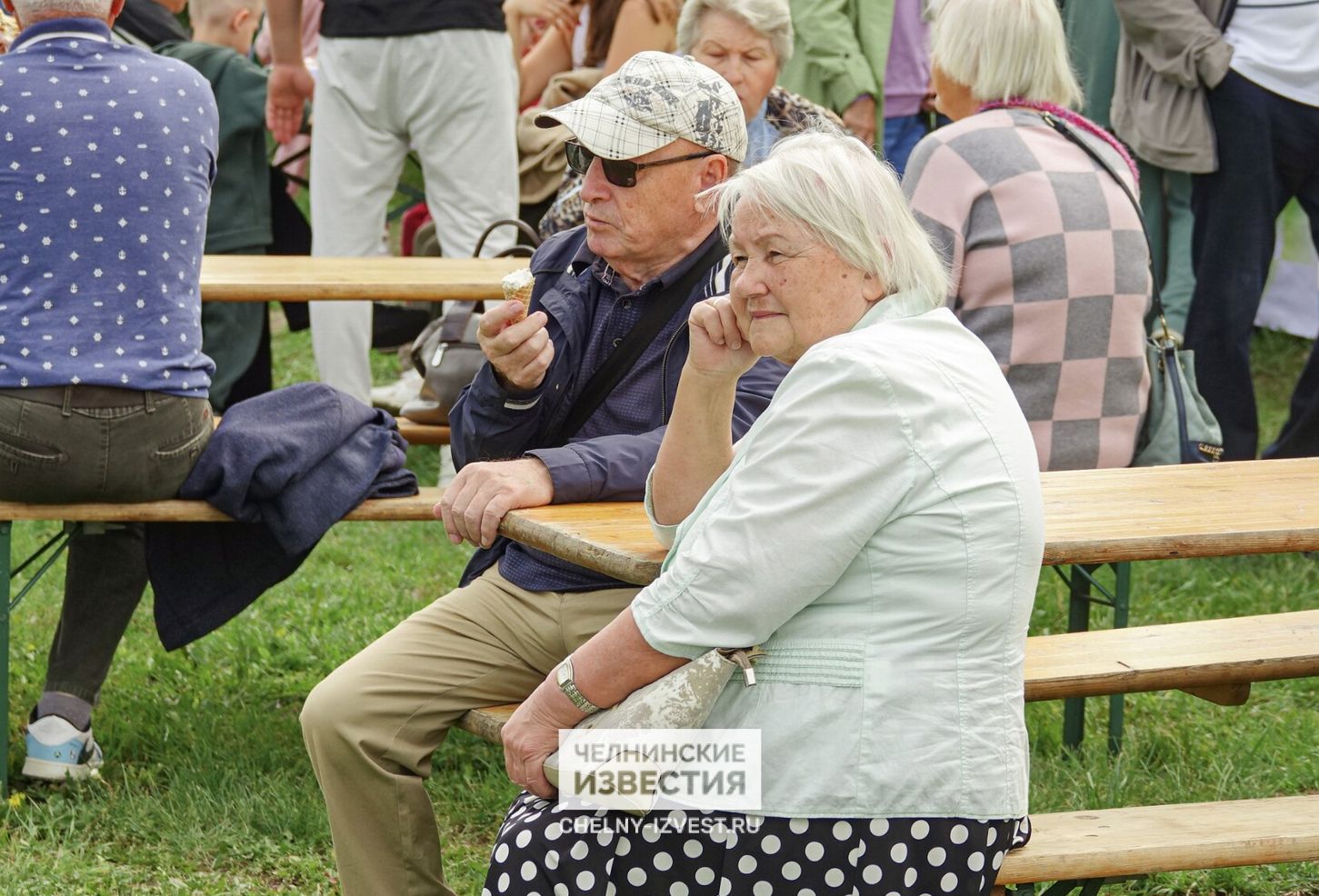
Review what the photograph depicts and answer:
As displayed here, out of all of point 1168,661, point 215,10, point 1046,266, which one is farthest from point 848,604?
point 215,10

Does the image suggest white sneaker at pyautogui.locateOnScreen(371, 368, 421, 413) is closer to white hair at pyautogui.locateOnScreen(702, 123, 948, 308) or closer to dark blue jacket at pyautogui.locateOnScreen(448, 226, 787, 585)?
dark blue jacket at pyautogui.locateOnScreen(448, 226, 787, 585)

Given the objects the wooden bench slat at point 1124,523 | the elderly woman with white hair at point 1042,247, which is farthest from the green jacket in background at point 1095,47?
the wooden bench slat at point 1124,523

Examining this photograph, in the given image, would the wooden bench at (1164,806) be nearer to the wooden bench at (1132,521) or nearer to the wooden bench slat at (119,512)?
the wooden bench at (1132,521)

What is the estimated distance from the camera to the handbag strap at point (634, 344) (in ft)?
9.70

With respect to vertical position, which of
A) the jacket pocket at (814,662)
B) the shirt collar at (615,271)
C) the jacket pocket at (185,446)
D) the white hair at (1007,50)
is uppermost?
the white hair at (1007,50)

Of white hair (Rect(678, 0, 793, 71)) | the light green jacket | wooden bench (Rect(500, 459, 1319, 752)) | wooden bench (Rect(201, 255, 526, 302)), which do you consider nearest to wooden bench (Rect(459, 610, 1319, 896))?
wooden bench (Rect(500, 459, 1319, 752))

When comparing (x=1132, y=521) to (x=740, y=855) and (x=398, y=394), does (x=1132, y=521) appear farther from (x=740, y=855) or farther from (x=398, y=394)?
(x=398, y=394)

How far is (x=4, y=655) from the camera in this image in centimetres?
360

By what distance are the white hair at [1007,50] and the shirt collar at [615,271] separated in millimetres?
1101

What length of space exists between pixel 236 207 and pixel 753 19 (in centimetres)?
237

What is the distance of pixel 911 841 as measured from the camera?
2.14 metres

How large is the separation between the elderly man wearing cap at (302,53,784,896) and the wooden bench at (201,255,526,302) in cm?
94

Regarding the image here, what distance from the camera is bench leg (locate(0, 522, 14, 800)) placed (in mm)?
3520

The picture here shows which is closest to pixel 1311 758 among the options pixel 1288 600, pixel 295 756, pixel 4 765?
pixel 1288 600
